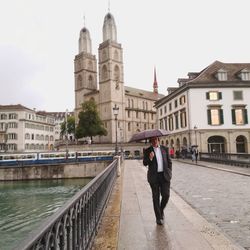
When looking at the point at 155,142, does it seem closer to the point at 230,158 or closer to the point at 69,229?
the point at 69,229

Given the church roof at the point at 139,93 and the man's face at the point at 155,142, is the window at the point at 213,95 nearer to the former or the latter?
the man's face at the point at 155,142

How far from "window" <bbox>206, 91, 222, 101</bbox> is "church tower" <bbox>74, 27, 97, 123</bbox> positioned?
59.7 meters

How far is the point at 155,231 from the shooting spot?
6.11m

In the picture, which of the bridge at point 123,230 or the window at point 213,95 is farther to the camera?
the window at point 213,95

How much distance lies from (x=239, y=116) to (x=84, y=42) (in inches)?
2751

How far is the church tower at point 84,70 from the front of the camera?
97250mm

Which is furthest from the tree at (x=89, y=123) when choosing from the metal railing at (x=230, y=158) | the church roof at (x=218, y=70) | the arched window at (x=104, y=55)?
the metal railing at (x=230, y=158)

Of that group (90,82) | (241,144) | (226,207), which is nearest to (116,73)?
(90,82)

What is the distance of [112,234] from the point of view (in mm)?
5969

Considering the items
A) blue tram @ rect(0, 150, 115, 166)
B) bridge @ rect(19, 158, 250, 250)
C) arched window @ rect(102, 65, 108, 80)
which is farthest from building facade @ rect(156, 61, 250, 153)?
arched window @ rect(102, 65, 108, 80)

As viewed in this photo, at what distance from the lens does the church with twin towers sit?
88125 millimetres

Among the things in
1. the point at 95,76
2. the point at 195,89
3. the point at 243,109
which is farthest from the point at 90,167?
the point at 95,76

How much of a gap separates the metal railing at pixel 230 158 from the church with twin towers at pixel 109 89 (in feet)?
164

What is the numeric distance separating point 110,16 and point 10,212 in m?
81.3
